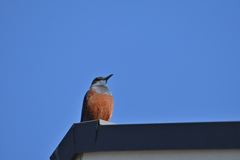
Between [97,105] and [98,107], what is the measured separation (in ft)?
0.14

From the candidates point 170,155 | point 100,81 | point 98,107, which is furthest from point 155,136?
point 100,81

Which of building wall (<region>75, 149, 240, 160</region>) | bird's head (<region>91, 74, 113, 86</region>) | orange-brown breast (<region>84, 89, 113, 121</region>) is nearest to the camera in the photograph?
building wall (<region>75, 149, 240, 160</region>)

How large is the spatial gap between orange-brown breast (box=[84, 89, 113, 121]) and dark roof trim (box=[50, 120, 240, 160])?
2231 mm

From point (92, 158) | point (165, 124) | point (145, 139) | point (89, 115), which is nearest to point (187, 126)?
point (165, 124)

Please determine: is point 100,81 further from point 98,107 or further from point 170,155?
point 170,155

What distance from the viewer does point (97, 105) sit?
6.82 m

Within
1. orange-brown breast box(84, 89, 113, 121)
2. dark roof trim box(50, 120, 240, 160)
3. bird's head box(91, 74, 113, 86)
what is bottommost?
dark roof trim box(50, 120, 240, 160)

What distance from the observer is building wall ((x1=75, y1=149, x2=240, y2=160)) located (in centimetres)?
401

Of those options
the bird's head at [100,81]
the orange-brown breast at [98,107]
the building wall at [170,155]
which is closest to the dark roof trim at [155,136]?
the building wall at [170,155]

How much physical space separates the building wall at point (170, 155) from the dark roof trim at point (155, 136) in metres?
0.07

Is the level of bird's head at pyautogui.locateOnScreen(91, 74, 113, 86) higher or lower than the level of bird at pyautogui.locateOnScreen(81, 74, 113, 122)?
higher

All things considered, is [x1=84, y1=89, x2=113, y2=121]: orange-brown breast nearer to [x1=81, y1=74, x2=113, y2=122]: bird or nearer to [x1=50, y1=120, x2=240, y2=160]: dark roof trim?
[x1=81, y1=74, x2=113, y2=122]: bird

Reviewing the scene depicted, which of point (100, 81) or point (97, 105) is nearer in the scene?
point (97, 105)

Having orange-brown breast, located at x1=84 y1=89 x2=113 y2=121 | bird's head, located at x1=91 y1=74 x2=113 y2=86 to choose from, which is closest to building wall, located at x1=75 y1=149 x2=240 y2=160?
orange-brown breast, located at x1=84 y1=89 x2=113 y2=121
